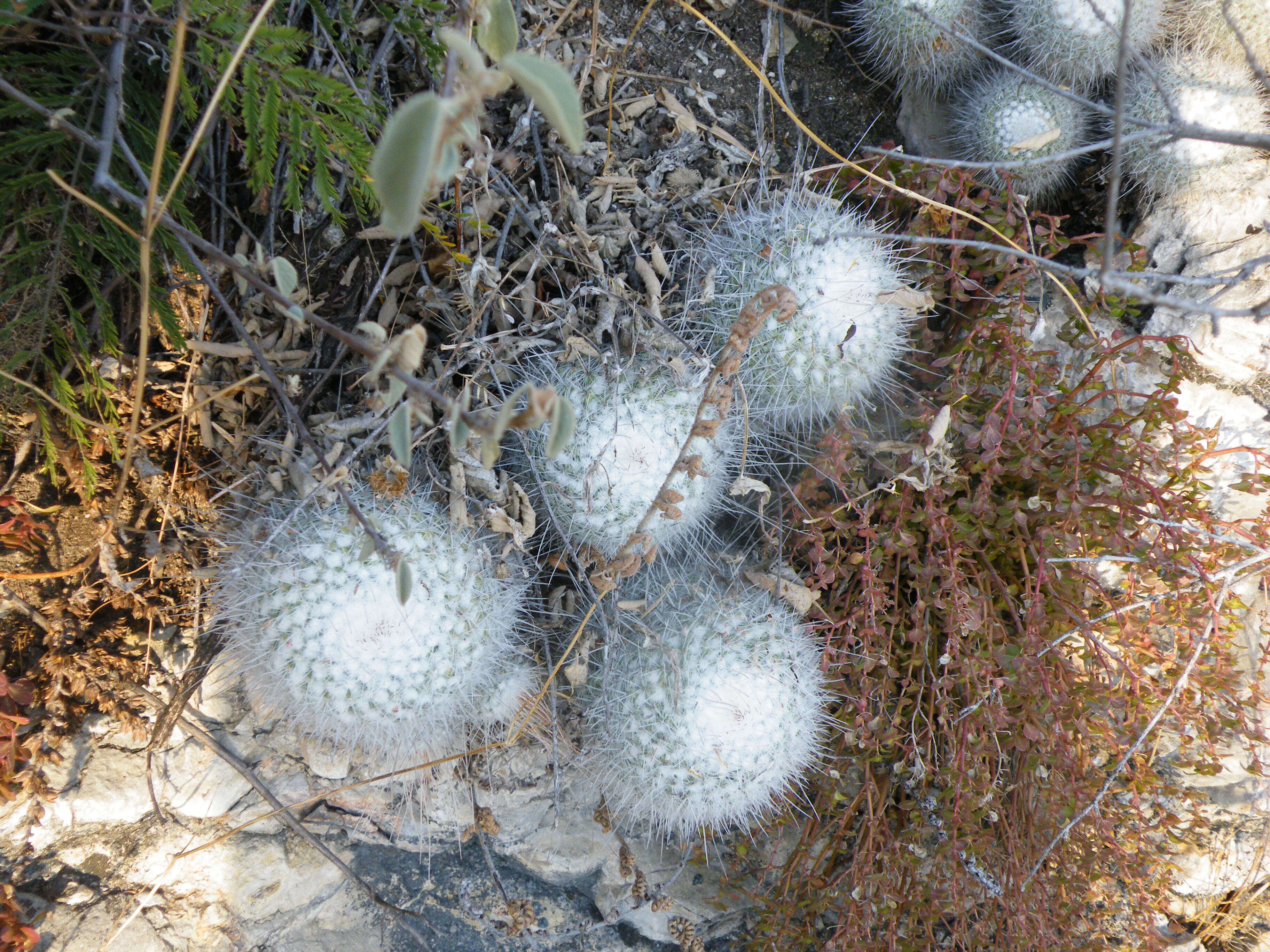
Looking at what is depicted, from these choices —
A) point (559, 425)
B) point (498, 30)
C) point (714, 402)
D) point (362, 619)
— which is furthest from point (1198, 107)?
point (362, 619)

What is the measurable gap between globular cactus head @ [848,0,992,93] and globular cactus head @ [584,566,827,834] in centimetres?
169

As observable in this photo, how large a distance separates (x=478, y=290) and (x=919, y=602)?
4.62 ft

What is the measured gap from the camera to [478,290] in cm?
201

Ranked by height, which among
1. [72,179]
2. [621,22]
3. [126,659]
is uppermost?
[621,22]

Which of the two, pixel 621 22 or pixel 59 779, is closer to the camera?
pixel 59 779

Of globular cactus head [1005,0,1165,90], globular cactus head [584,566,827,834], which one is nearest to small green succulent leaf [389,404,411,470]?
globular cactus head [584,566,827,834]

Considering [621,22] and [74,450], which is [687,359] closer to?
[621,22]

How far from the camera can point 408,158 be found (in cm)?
81

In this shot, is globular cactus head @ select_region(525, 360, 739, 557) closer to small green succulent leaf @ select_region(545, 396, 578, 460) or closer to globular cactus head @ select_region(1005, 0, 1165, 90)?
small green succulent leaf @ select_region(545, 396, 578, 460)

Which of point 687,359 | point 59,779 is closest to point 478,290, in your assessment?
point 687,359

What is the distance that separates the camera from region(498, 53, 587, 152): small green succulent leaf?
80 cm

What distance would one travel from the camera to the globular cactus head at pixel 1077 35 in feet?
7.11

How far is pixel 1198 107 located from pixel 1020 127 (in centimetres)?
50

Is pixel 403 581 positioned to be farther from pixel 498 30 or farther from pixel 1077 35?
pixel 1077 35
